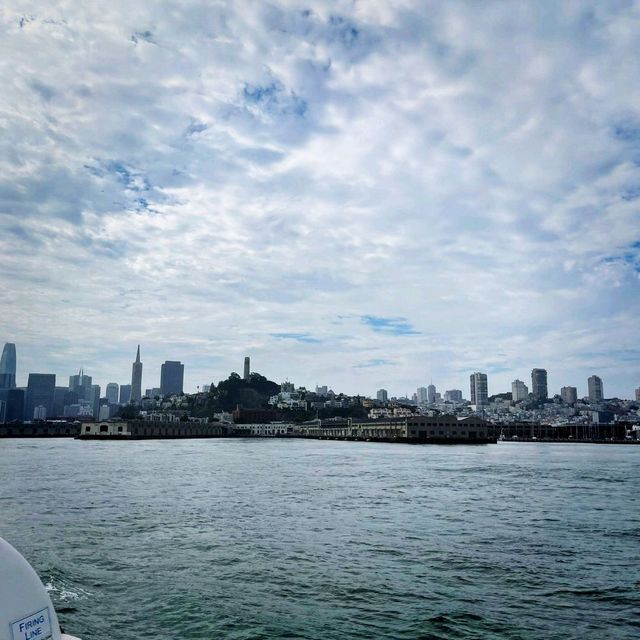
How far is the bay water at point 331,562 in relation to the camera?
15.3 metres

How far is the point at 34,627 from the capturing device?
545cm

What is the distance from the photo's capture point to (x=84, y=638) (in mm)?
13914

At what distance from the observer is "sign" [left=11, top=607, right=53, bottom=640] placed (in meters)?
5.26

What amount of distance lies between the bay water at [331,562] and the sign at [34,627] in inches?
393

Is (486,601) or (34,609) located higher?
(34,609)

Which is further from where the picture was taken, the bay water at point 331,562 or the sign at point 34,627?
the bay water at point 331,562

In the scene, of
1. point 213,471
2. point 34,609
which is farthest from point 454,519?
point 213,471

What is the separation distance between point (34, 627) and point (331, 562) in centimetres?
1777

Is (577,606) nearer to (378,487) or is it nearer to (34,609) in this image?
(34,609)

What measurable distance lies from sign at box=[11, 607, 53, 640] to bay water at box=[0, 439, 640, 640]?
393 inches

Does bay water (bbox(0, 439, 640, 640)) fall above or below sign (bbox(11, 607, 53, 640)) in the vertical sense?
below

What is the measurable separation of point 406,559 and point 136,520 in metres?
16.3

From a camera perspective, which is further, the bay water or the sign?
the bay water

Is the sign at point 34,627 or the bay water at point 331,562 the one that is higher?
the sign at point 34,627
